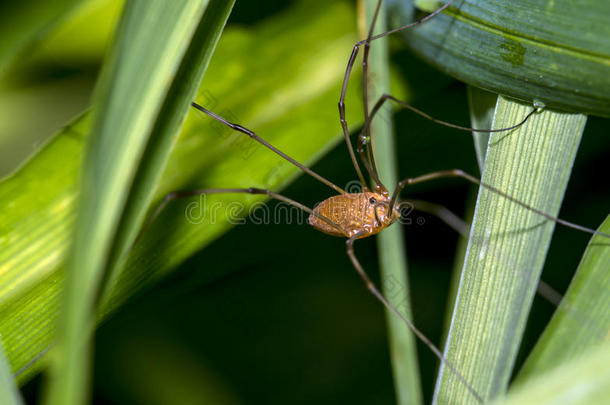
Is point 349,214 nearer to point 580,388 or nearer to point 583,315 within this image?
point 583,315

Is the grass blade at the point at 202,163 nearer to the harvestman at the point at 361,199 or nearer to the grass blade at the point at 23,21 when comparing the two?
the harvestman at the point at 361,199

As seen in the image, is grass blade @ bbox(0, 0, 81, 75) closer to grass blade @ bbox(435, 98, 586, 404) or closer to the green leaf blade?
the green leaf blade

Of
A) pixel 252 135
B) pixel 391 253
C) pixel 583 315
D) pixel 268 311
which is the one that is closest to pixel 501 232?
pixel 583 315

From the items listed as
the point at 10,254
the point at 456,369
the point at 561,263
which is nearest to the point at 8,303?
the point at 10,254

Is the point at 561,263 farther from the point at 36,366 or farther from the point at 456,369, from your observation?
the point at 36,366

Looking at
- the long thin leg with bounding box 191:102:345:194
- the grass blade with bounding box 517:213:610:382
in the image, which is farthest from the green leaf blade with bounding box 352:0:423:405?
the grass blade with bounding box 517:213:610:382

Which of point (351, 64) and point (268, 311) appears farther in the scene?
point (268, 311)
